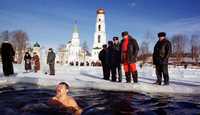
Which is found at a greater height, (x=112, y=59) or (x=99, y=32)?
(x=99, y=32)

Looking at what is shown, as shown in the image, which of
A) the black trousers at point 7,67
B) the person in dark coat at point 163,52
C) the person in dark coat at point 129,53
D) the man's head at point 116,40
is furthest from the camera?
the black trousers at point 7,67

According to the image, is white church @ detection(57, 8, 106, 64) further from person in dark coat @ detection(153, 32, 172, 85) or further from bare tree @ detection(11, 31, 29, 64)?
person in dark coat @ detection(153, 32, 172, 85)

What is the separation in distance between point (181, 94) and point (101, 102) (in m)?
3.49

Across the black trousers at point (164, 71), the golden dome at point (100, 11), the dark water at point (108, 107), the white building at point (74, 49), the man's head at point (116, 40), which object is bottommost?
the dark water at point (108, 107)


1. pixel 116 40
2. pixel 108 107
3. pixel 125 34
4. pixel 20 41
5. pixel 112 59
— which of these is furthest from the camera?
pixel 20 41

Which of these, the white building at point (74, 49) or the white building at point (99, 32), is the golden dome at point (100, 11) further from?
the white building at point (74, 49)

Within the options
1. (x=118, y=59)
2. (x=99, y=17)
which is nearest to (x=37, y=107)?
(x=118, y=59)

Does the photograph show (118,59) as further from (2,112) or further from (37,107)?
(2,112)

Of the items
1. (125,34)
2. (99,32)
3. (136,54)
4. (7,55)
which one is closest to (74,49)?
(99,32)

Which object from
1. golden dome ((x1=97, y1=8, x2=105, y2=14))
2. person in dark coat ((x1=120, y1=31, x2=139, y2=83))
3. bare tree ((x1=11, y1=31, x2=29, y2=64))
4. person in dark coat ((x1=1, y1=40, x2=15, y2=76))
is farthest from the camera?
golden dome ((x1=97, y1=8, x2=105, y2=14))

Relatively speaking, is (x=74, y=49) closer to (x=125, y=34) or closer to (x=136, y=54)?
(x=125, y=34)

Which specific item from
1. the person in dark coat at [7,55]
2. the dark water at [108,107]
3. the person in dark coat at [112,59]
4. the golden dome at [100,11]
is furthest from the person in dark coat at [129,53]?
the golden dome at [100,11]

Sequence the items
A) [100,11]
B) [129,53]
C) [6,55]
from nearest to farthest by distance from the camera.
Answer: [129,53] < [6,55] < [100,11]

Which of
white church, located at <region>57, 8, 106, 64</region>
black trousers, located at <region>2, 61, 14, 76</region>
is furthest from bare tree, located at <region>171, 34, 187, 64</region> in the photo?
black trousers, located at <region>2, 61, 14, 76</region>
